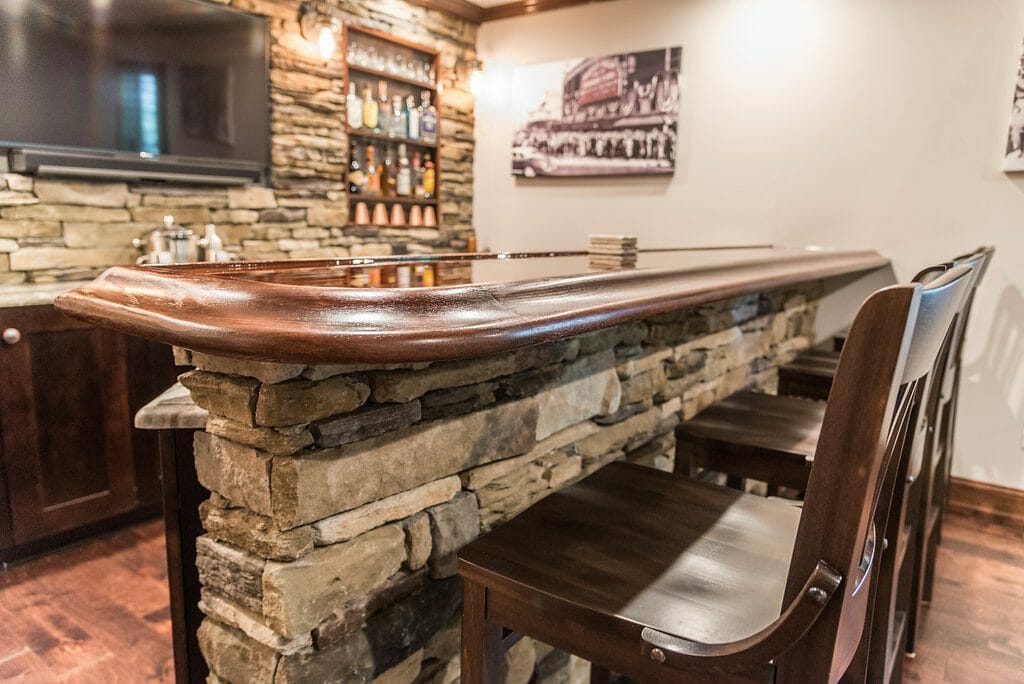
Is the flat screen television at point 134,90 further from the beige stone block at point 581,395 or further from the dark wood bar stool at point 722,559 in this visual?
the dark wood bar stool at point 722,559

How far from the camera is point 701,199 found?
3678 mm

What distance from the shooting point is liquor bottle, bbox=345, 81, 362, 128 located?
3.77m

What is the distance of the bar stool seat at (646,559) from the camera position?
0.88 m

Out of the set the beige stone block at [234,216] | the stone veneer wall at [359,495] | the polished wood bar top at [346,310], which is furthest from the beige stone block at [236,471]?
the beige stone block at [234,216]

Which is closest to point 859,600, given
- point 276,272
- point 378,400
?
point 378,400

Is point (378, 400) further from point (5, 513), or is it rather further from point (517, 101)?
point (517, 101)

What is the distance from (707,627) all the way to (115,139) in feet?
9.57

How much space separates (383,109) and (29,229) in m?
1.96

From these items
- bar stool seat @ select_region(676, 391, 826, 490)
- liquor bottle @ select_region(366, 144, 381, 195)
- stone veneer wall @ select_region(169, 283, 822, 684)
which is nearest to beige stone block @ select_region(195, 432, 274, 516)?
stone veneer wall @ select_region(169, 283, 822, 684)

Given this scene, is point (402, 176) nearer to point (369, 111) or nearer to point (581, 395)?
point (369, 111)

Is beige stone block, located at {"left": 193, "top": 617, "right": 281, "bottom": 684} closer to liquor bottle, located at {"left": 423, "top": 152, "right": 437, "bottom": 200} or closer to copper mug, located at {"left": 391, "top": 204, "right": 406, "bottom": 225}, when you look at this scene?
copper mug, located at {"left": 391, "top": 204, "right": 406, "bottom": 225}

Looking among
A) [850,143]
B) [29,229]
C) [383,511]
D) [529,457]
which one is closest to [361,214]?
[29,229]

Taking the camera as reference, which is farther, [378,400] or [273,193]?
[273,193]

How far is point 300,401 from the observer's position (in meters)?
0.88
